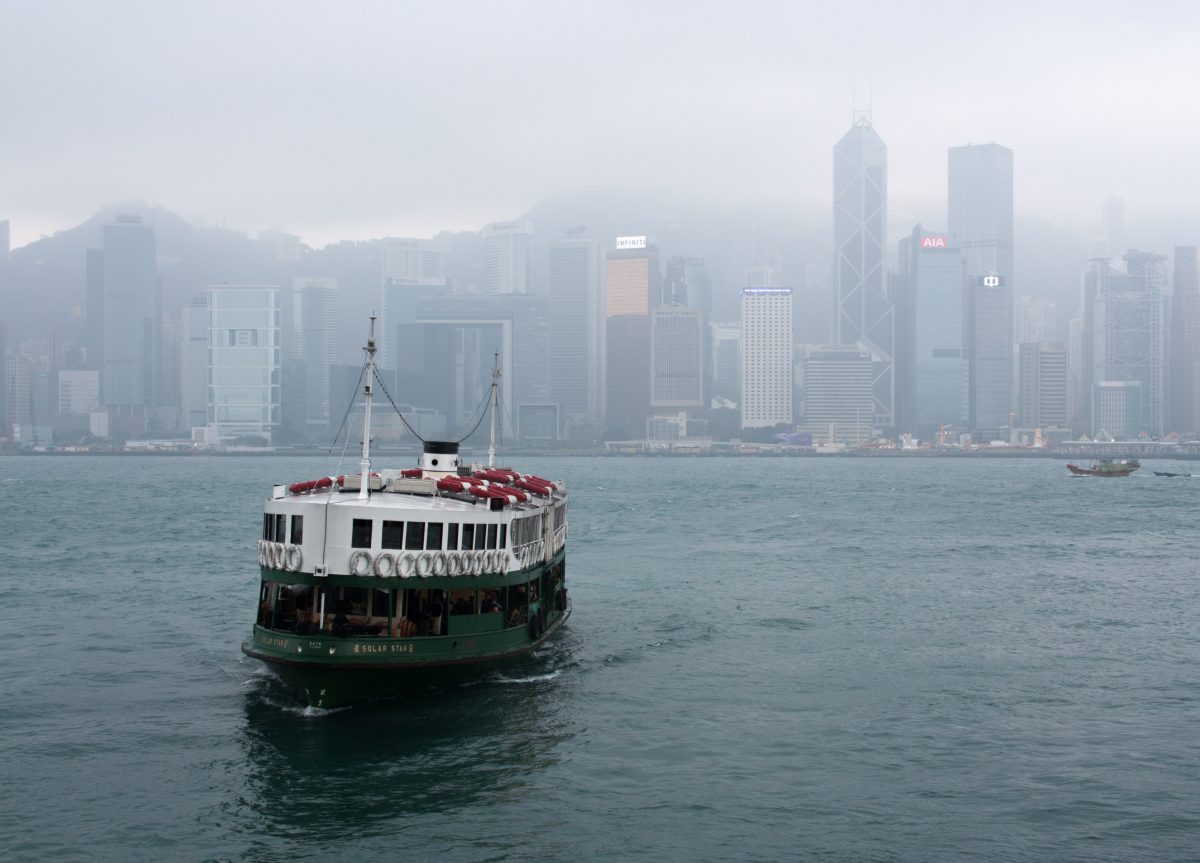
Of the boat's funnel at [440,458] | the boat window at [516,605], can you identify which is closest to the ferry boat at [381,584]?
the boat window at [516,605]

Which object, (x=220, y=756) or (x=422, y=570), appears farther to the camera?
(x=422, y=570)

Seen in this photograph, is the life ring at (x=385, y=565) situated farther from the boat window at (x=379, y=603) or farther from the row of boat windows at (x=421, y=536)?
the boat window at (x=379, y=603)

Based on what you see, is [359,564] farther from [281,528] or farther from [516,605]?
[516,605]

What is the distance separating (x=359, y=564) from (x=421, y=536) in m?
1.76

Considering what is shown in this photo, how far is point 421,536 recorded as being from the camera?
31.3 m

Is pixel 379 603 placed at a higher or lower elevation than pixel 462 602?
Result: higher

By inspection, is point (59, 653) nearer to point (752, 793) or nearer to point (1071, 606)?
point (752, 793)

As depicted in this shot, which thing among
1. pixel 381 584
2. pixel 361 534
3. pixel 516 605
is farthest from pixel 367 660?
pixel 516 605

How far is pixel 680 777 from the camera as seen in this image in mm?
27312


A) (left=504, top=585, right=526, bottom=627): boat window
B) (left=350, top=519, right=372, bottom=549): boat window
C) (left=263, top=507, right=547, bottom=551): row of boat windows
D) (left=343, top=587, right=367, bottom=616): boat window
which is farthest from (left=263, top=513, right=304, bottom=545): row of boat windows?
(left=504, top=585, right=526, bottom=627): boat window

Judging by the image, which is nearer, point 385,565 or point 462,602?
point 385,565

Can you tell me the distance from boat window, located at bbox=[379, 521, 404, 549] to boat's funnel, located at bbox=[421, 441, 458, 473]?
8.52 m

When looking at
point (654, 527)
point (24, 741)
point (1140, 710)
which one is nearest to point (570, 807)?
point (24, 741)

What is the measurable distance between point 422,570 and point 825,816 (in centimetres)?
1133
